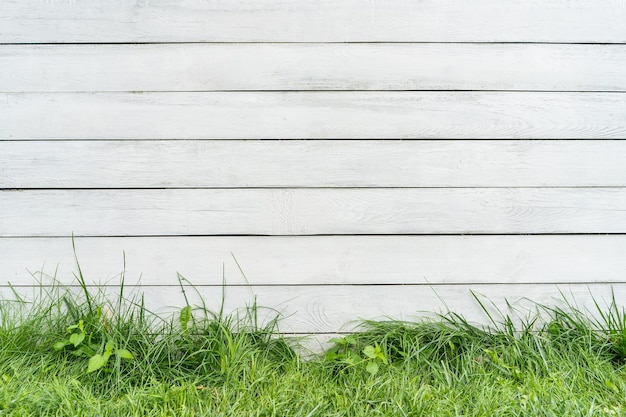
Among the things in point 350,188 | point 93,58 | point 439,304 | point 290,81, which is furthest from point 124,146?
point 439,304

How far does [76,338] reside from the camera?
4.52 feet

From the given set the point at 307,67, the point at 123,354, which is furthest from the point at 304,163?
the point at 123,354

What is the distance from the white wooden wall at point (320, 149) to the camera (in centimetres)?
143

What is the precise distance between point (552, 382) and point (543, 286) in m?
0.34

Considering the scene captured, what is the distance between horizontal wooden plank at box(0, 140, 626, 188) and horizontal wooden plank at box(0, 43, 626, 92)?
0.65 feet

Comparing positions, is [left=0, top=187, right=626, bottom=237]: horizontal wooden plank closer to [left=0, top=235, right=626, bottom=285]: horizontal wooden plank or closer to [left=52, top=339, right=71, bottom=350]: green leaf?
[left=0, top=235, right=626, bottom=285]: horizontal wooden plank

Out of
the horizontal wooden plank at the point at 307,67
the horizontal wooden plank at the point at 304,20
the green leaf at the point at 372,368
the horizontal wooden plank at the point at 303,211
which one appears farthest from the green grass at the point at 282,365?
the horizontal wooden plank at the point at 304,20

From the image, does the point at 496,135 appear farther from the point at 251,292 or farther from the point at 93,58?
the point at 93,58

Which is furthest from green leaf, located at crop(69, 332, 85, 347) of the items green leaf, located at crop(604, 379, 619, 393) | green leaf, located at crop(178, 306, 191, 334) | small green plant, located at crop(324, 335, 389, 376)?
green leaf, located at crop(604, 379, 619, 393)

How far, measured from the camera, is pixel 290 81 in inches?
57.0

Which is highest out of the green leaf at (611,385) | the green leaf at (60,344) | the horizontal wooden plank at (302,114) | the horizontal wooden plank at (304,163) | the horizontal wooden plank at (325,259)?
the horizontal wooden plank at (302,114)

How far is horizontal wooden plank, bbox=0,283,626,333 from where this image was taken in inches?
59.7

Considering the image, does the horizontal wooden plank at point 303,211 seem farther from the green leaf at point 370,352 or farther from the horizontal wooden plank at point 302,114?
the green leaf at point 370,352

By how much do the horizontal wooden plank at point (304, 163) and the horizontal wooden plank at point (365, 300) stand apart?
38 centimetres
